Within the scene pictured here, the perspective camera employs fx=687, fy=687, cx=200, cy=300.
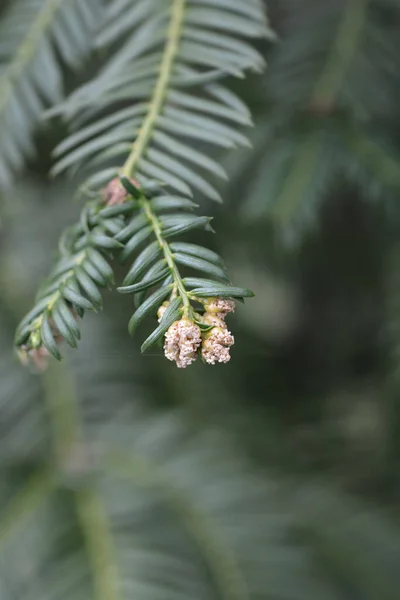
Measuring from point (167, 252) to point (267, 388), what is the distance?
0.51m

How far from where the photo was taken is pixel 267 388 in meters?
0.87

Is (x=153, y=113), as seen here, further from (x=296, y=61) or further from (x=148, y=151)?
(x=296, y=61)

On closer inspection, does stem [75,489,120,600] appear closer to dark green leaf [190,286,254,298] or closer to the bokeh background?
the bokeh background

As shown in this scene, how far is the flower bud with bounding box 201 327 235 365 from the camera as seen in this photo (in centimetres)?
35

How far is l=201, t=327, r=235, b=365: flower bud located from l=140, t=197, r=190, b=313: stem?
18 millimetres

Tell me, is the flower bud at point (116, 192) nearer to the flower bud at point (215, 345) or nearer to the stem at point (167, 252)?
the stem at point (167, 252)

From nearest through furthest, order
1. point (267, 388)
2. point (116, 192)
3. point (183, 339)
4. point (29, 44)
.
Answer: point (183, 339) < point (116, 192) < point (29, 44) < point (267, 388)

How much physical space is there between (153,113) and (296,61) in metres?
0.28

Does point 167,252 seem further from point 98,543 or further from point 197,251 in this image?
point 98,543

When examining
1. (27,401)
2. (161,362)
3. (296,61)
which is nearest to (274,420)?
(161,362)

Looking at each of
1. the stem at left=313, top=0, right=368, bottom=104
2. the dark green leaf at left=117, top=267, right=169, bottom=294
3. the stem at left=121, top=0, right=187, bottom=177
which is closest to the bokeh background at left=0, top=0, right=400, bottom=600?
the stem at left=313, top=0, right=368, bottom=104

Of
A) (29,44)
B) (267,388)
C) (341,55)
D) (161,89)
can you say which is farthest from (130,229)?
(267,388)

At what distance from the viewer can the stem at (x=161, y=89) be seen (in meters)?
0.48

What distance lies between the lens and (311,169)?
2.11 ft
